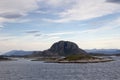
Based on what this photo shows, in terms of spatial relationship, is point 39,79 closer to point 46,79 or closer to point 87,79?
point 46,79

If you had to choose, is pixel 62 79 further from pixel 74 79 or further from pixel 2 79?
pixel 2 79

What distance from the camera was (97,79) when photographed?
10631 centimetres

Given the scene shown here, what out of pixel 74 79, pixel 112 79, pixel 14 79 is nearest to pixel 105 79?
pixel 112 79

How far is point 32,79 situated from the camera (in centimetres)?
11062

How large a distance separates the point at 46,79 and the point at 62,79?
20.7ft

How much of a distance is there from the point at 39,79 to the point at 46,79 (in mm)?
2827

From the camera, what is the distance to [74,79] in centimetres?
10812

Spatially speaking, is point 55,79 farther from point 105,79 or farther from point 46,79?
point 105,79

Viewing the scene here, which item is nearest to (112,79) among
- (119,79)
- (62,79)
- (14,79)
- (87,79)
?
(119,79)

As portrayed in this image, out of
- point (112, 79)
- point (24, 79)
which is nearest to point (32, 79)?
point (24, 79)

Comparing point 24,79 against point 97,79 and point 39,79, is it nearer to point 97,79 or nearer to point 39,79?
point 39,79

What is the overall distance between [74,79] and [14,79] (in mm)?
23056

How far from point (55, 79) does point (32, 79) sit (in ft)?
29.0

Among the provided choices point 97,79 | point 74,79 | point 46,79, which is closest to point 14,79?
point 46,79
